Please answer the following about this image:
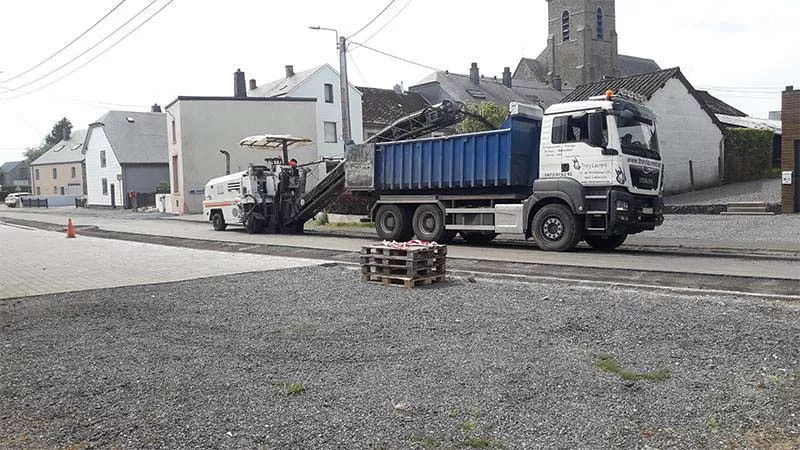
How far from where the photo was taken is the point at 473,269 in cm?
1238

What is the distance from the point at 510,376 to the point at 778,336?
9.37ft

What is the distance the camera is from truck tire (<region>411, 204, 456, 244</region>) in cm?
1739

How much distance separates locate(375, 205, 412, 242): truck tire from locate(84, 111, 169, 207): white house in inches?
1569

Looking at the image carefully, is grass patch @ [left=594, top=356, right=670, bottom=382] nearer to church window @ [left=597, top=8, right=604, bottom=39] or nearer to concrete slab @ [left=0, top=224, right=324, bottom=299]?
concrete slab @ [left=0, top=224, right=324, bottom=299]

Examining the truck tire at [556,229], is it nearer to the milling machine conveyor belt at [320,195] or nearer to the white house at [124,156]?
the milling machine conveyor belt at [320,195]

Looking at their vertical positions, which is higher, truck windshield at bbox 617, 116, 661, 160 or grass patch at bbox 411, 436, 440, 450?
truck windshield at bbox 617, 116, 661, 160

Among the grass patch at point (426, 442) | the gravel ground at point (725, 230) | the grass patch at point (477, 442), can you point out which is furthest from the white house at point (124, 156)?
the grass patch at point (477, 442)

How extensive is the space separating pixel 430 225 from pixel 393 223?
135 cm

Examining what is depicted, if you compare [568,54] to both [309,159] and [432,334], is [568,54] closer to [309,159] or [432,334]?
[309,159]

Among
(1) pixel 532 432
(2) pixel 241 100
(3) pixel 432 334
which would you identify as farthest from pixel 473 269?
(2) pixel 241 100

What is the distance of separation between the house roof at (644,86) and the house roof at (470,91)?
70.4 ft

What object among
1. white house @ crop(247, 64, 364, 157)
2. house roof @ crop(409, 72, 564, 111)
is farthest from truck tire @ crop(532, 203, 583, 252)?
house roof @ crop(409, 72, 564, 111)

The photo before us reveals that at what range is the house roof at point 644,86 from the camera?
29478mm

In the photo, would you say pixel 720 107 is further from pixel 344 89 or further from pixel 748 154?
pixel 344 89
